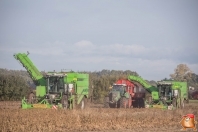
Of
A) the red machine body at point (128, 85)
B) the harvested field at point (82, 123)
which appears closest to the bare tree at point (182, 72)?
the red machine body at point (128, 85)

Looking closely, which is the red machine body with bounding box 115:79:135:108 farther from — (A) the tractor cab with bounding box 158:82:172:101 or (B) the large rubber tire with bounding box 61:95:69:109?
(B) the large rubber tire with bounding box 61:95:69:109

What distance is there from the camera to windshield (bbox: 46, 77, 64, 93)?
26203 millimetres

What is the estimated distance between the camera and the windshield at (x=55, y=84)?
2620 cm

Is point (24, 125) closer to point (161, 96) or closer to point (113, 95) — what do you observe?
point (113, 95)

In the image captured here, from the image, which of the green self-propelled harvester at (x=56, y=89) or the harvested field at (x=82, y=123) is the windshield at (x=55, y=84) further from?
the harvested field at (x=82, y=123)

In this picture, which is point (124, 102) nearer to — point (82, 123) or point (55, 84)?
point (55, 84)

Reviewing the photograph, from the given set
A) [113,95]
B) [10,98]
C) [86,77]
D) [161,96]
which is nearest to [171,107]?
[161,96]

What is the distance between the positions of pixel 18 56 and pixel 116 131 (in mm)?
14602

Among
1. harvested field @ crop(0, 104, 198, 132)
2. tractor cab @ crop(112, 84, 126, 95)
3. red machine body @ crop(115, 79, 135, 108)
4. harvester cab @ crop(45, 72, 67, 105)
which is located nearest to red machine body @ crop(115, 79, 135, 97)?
red machine body @ crop(115, 79, 135, 108)

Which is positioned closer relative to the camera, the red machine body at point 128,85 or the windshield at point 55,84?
the windshield at point 55,84

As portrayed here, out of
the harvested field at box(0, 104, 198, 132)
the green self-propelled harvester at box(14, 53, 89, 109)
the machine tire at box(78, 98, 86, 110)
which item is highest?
the green self-propelled harvester at box(14, 53, 89, 109)

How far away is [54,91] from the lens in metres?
26.2

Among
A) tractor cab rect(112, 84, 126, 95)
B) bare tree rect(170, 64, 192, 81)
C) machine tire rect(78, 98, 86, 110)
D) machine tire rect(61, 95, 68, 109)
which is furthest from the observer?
bare tree rect(170, 64, 192, 81)

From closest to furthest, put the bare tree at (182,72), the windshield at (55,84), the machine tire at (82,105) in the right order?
the windshield at (55,84) → the machine tire at (82,105) → the bare tree at (182,72)
